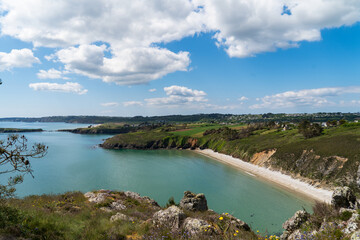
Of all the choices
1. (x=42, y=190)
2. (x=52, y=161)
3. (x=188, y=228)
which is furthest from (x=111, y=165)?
(x=188, y=228)

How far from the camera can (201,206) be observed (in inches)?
915

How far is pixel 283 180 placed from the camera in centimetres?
5266

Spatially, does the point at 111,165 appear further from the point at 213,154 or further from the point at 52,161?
the point at 213,154

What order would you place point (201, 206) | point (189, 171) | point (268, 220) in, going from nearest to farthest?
point (201, 206) < point (268, 220) < point (189, 171)

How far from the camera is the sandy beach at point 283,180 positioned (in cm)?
4178

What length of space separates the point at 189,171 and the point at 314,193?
36865 mm

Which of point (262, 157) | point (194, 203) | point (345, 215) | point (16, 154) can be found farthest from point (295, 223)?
point (262, 157)

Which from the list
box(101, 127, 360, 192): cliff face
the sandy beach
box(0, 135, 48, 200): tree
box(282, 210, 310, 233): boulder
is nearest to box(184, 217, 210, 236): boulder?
box(0, 135, 48, 200): tree

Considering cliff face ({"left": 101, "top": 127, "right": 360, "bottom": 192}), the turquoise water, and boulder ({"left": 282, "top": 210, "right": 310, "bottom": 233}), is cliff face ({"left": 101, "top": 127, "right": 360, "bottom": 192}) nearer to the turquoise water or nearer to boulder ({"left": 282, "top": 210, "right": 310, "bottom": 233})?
the turquoise water

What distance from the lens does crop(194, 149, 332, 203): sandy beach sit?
41781 millimetres

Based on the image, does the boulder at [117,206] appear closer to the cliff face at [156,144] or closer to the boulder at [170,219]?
the boulder at [170,219]

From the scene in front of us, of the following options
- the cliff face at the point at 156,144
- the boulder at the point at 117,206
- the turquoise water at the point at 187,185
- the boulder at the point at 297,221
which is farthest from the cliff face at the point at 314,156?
the boulder at the point at 117,206

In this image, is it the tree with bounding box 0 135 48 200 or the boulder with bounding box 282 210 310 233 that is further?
the boulder with bounding box 282 210 310 233

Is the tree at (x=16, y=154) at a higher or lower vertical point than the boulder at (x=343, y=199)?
higher
